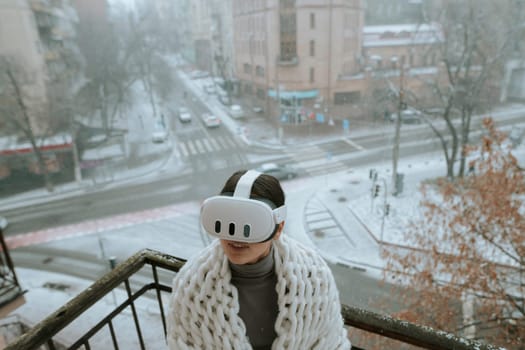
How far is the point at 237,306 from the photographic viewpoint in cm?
103

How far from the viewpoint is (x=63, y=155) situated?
1176cm

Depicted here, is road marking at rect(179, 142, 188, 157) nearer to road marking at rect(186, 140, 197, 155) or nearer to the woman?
road marking at rect(186, 140, 197, 155)

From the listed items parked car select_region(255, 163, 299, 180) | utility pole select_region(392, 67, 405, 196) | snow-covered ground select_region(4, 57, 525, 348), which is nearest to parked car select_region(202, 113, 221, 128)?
snow-covered ground select_region(4, 57, 525, 348)

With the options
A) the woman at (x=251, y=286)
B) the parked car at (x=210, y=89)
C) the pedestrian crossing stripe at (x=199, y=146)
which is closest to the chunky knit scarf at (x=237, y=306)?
the woman at (x=251, y=286)

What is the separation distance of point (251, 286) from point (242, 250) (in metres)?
0.15

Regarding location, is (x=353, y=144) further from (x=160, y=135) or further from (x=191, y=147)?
(x=160, y=135)

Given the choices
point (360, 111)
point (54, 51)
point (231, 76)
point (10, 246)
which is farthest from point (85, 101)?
point (360, 111)

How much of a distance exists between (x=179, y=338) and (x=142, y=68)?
15.7 meters

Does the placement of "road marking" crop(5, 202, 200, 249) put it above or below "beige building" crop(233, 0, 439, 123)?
below

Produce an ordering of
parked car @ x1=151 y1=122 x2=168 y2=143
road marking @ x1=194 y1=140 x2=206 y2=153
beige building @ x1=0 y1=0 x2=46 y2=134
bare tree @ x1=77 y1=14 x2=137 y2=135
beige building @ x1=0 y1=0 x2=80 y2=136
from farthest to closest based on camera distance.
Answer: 1. bare tree @ x1=77 y1=14 x2=137 y2=135
2. parked car @ x1=151 y1=122 x2=168 y2=143
3. road marking @ x1=194 y1=140 x2=206 y2=153
4. beige building @ x1=0 y1=0 x2=80 y2=136
5. beige building @ x1=0 y1=0 x2=46 y2=134

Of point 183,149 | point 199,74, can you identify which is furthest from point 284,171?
point 199,74

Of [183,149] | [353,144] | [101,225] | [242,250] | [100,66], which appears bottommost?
[101,225]

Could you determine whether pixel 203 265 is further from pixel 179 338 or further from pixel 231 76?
pixel 231 76

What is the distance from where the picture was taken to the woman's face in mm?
1018
